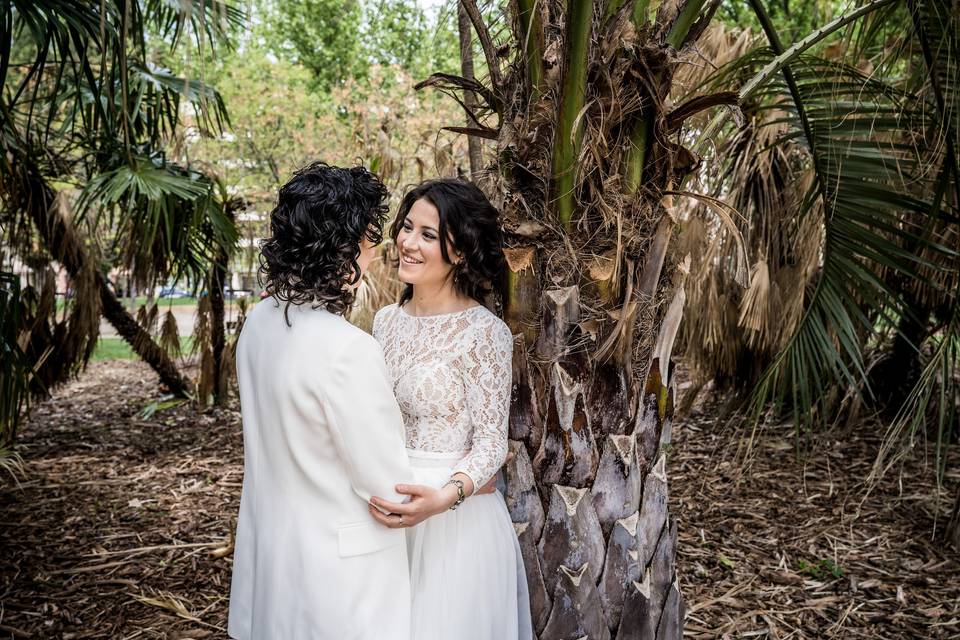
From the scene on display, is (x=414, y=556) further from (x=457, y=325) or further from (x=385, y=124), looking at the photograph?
(x=385, y=124)

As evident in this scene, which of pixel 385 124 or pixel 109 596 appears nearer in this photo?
pixel 109 596

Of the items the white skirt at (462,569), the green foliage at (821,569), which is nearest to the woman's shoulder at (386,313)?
the white skirt at (462,569)

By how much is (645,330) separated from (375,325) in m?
0.84

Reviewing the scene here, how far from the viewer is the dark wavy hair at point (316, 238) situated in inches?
64.6

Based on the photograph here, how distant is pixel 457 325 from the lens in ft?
6.61

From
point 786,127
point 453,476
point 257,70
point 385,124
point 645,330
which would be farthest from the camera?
point 257,70

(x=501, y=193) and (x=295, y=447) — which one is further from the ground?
(x=501, y=193)

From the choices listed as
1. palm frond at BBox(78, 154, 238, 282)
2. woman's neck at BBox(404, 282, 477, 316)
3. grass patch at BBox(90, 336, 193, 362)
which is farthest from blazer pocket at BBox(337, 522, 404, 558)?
grass patch at BBox(90, 336, 193, 362)

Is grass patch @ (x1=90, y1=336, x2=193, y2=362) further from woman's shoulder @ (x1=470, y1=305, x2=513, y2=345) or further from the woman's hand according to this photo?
the woman's hand

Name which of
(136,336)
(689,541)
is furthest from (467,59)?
(136,336)

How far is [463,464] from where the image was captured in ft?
6.01

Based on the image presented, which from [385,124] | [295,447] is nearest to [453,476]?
[295,447]

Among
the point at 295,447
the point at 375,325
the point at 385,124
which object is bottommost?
the point at 295,447

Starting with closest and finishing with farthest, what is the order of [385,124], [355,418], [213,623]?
[355,418] < [213,623] < [385,124]
